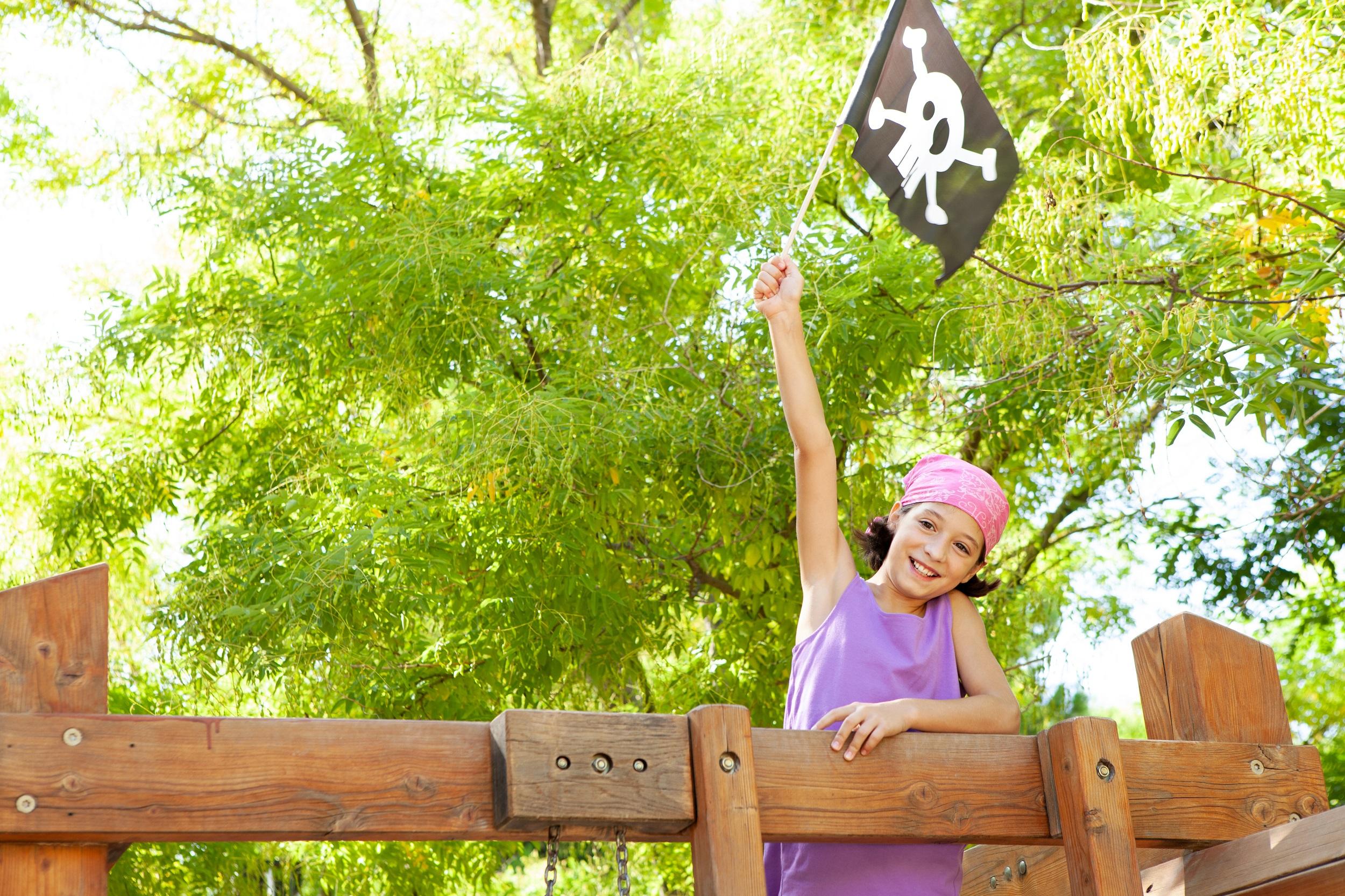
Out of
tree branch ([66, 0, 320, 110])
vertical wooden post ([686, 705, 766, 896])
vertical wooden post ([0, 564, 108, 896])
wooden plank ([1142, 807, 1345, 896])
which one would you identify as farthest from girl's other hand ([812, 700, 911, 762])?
tree branch ([66, 0, 320, 110])

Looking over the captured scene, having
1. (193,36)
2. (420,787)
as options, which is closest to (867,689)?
(420,787)

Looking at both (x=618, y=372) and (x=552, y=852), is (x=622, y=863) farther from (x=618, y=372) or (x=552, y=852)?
(x=618, y=372)

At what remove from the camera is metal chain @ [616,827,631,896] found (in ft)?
4.60

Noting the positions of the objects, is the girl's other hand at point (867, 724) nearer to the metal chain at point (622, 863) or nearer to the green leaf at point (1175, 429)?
the metal chain at point (622, 863)

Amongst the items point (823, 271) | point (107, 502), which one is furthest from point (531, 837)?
point (107, 502)

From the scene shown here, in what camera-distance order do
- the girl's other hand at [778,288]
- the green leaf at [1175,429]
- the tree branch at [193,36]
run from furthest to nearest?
the tree branch at [193,36] < the green leaf at [1175,429] < the girl's other hand at [778,288]

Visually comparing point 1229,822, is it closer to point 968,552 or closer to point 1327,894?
point 1327,894

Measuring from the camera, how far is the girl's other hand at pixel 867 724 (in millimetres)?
1527

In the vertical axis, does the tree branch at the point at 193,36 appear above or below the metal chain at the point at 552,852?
above

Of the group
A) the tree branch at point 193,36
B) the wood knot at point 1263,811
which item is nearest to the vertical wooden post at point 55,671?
the wood knot at point 1263,811

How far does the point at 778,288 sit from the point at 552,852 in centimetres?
88

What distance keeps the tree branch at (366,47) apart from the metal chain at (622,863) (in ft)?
10.7

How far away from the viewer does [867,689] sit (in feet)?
5.84

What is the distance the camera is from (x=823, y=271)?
367 centimetres
